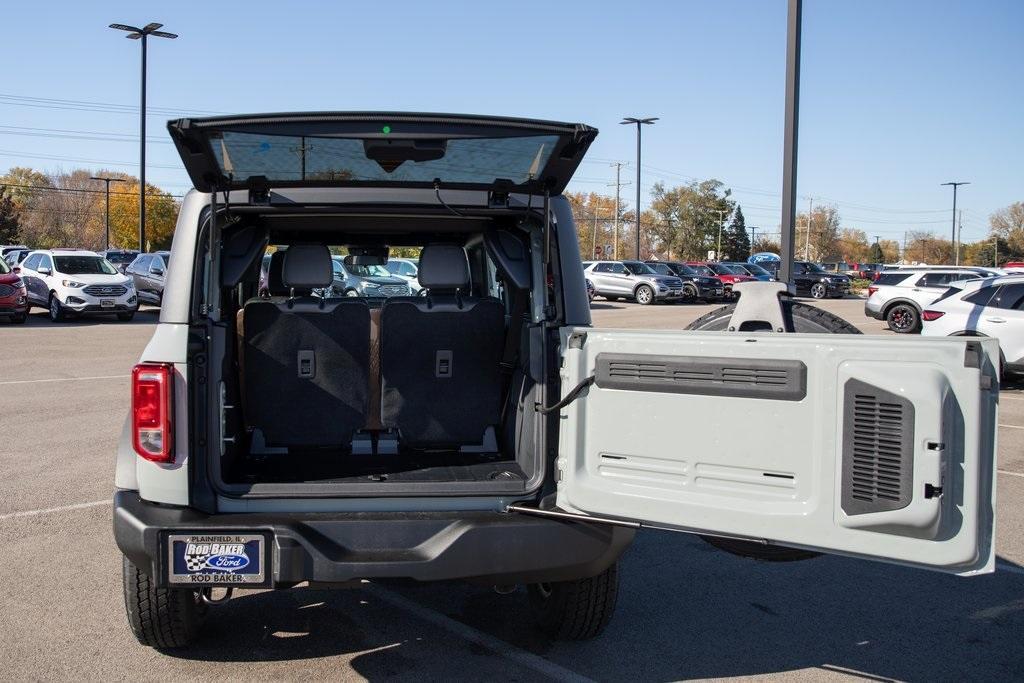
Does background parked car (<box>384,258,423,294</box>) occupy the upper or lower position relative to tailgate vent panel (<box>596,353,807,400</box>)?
upper

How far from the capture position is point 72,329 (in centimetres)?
2155

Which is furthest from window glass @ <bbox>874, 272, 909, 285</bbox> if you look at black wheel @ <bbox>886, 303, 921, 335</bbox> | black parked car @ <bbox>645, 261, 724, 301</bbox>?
black parked car @ <bbox>645, 261, 724, 301</bbox>

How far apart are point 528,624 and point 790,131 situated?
9068 millimetres

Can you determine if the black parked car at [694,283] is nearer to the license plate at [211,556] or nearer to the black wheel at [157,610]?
the black wheel at [157,610]

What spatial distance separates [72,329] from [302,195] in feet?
64.5

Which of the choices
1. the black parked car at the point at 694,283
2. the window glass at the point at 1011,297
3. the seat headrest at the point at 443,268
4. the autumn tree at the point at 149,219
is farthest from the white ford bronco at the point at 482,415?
the autumn tree at the point at 149,219

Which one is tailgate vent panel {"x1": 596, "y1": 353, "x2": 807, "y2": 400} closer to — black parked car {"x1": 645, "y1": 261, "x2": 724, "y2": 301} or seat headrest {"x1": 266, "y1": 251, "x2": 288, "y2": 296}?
seat headrest {"x1": 266, "y1": 251, "x2": 288, "y2": 296}

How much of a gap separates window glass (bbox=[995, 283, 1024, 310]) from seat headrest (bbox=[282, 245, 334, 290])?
11.9 meters

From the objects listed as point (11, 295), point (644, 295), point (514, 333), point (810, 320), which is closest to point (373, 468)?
point (514, 333)

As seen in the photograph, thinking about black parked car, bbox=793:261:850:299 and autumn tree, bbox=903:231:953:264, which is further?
autumn tree, bbox=903:231:953:264

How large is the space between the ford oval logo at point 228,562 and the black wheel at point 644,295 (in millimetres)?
35138

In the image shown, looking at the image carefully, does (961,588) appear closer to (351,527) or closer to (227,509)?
(351,527)

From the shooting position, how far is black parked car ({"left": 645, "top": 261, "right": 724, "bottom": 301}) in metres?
40.5

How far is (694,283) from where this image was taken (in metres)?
40.6
